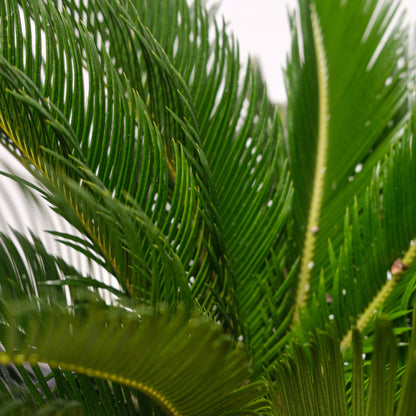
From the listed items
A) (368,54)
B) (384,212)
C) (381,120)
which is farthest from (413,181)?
(368,54)

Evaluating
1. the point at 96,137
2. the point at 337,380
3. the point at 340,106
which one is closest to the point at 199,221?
the point at 96,137

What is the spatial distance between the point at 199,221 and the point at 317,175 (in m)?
0.38

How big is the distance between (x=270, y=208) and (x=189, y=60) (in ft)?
0.96

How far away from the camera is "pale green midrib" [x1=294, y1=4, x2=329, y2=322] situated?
3.25ft

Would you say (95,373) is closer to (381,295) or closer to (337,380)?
(337,380)

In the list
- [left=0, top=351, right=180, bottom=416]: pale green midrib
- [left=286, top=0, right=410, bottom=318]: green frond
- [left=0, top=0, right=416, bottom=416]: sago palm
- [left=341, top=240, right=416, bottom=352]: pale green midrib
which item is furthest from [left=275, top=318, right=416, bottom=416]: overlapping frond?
[left=286, top=0, right=410, bottom=318]: green frond

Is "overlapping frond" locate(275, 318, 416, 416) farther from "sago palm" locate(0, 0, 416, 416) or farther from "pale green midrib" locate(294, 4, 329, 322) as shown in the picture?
"pale green midrib" locate(294, 4, 329, 322)

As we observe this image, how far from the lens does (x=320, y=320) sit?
2.82ft

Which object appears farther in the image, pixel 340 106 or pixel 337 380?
pixel 340 106

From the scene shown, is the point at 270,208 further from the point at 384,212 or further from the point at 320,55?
the point at 320,55

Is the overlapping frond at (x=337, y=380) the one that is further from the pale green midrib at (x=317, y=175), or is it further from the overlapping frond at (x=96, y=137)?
the pale green midrib at (x=317, y=175)

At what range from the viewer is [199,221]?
2.53 feet

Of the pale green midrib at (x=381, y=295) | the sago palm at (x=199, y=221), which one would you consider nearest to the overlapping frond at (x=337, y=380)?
the sago palm at (x=199, y=221)

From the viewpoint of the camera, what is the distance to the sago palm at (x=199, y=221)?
1.59 ft
